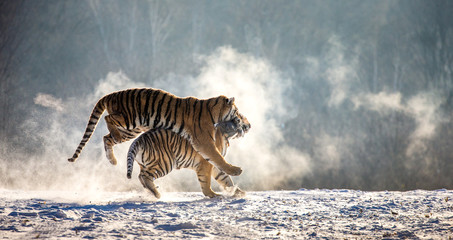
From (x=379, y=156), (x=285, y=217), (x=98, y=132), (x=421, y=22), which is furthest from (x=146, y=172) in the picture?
(x=421, y=22)

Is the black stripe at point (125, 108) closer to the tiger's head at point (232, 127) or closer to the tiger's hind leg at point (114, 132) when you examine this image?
the tiger's hind leg at point (114, 132)

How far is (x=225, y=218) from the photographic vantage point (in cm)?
535

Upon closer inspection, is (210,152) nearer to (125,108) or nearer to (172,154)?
(172,154)

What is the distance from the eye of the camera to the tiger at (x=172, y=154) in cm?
669

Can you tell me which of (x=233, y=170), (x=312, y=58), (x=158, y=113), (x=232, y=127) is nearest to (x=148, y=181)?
(x=158, y=113)

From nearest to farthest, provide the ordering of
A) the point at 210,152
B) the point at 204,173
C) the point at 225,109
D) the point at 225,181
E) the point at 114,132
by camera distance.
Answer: the point at 210,152
the point at 114,132
the point at 225,109
the point at 204,173
the point at 225,181

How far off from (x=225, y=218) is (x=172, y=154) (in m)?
1.80

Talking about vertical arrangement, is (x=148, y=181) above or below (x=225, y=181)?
below

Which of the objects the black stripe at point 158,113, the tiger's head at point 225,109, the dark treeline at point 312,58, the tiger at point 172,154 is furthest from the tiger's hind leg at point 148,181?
the dark treeline at point 312,58

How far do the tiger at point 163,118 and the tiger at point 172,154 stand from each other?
23cm

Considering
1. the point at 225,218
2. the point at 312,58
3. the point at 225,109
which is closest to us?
the point at 225,218

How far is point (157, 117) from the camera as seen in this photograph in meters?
6.51

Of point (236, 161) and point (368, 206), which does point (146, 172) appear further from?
point (236, 161)

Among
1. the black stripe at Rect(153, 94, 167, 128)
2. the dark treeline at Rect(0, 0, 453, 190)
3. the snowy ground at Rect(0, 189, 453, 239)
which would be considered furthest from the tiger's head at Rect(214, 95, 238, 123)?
the dark treeline at Rect(0, 0, 453, 190)
